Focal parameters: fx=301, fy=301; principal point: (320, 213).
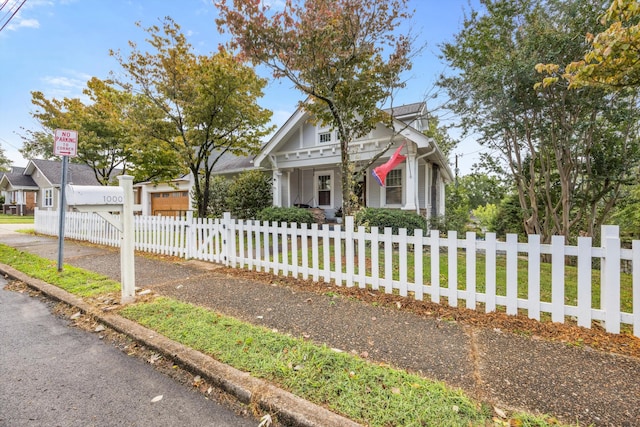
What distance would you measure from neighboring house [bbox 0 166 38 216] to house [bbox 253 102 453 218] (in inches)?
1198

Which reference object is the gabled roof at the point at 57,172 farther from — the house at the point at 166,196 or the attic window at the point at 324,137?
the attic window at the point at 324,137

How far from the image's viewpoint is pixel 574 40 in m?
6.50

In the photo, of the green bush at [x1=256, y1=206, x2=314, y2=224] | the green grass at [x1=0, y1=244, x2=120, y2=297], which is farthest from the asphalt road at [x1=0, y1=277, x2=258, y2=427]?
the green bush at [x1=256, y1=206, x2=314, y2=224]

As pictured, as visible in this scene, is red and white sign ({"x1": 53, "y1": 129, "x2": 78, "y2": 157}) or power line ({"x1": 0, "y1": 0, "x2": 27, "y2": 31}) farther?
power line ({"x1": 0, "y1": 0, "x2": 27, "y2": 31})

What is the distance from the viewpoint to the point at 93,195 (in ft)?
12.5

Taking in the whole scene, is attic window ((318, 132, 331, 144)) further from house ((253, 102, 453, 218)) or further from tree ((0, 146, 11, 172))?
tree ((0, 146, 11, 172))

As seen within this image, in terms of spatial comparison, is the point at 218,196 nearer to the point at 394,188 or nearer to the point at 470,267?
the point at 394,188

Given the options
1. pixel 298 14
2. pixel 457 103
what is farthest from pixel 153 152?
pixel 457 103

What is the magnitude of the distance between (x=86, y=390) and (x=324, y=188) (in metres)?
12.4

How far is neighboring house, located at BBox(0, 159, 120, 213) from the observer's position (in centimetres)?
2586

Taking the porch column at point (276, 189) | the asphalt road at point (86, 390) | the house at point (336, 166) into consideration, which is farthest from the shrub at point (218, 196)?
the asphalt road at point (86, 390)

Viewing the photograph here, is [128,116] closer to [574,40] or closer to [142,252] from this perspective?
[142,252]

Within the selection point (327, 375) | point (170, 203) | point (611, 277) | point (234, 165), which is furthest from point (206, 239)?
point (170, 203)

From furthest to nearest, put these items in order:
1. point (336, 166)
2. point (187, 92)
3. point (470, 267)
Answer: point (336, 166) → point (187, 92) → point (470, 267)
